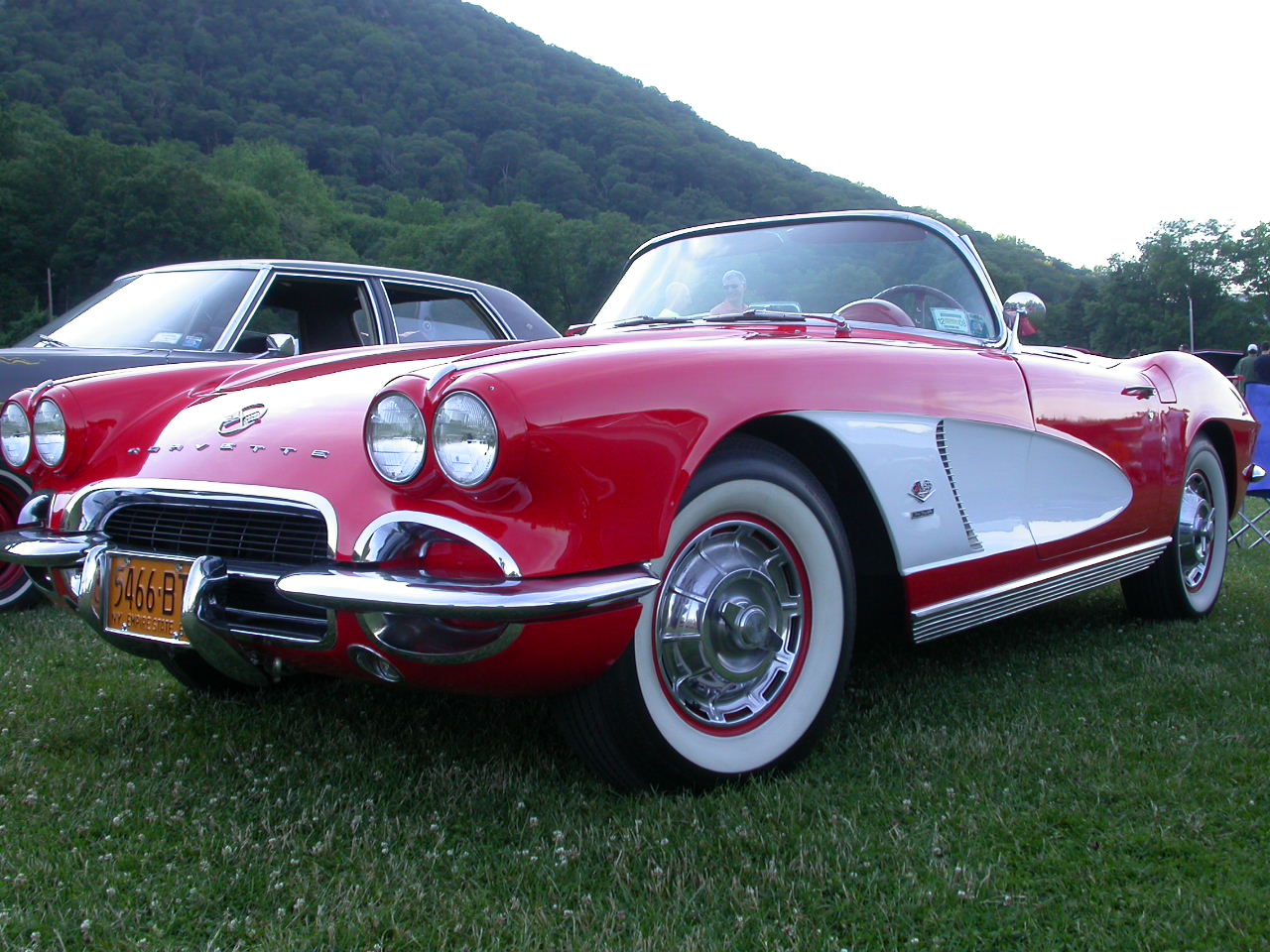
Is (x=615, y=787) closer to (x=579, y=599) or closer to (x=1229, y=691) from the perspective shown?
(x=579, y=599)

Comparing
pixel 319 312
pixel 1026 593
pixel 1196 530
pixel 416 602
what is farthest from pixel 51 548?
pixel 1196 530

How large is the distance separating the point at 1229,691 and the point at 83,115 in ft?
187

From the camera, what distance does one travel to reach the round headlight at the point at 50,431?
108 inches

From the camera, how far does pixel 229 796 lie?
7.48ft

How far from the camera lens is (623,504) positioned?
202cm

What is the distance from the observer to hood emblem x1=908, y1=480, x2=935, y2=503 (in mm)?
2672

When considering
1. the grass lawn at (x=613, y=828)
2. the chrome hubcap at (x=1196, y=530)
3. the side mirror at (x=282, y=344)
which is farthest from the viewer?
the side mirror at (x=282, y=344)

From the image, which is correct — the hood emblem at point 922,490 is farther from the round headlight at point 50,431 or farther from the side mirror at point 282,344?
the side mirror at point 282,344

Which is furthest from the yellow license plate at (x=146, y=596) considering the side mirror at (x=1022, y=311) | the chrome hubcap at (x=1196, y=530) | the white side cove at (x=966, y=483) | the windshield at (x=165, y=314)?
the chrome hubcap at (x=1196, y=530)

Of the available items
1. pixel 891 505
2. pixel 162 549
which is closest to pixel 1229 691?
pixel 891 505

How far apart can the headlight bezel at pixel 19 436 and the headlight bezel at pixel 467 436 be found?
57.2 inches

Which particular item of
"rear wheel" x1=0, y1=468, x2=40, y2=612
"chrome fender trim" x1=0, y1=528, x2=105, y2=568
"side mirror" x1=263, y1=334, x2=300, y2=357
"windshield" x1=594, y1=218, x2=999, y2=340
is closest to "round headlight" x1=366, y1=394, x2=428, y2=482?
"chrome fender trim" x1=0, y1=528, x2=105, y2=568

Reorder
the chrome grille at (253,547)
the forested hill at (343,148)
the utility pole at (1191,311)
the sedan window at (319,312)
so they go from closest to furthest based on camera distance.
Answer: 1. the chrome grille at (253,547)
2. the sedan window at (319,312)
3. the forested hill at (343,148)
4. the utility pole at (1191,311)

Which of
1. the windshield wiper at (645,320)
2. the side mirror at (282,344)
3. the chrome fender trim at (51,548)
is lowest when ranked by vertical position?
the side mirror at (282,344)
